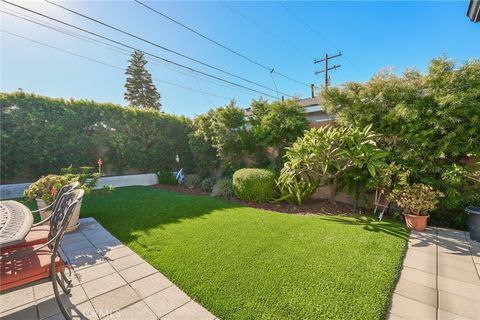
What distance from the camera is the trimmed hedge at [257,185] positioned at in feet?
18.9

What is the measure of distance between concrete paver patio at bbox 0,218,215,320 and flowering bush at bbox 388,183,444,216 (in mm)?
4158

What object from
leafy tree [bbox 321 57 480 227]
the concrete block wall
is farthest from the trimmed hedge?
the concrete block wall

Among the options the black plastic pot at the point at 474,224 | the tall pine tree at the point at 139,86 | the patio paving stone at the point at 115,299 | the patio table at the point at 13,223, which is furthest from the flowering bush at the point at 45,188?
the tall pine tree at the point at 139,86

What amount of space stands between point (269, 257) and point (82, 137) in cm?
793

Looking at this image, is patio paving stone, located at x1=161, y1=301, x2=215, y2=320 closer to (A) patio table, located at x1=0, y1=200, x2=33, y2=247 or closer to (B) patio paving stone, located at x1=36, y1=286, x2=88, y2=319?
(B) patio paving stone, located at x1=36, y1=286, x2=88, y2=319

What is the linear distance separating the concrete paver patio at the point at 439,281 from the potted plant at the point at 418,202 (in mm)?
394

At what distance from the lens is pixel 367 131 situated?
432cm

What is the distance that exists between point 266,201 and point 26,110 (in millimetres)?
7882

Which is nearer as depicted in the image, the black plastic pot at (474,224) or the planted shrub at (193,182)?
the black plastic pot at (474,224)

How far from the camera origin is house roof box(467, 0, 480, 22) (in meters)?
2.73

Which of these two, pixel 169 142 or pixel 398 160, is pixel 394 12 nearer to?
pixel 398 160

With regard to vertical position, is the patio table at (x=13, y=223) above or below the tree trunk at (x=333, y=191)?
above

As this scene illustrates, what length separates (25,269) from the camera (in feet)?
4.83

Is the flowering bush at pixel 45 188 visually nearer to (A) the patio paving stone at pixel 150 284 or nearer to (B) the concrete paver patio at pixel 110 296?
(B) the concrete paver patio at pixel 110 296
